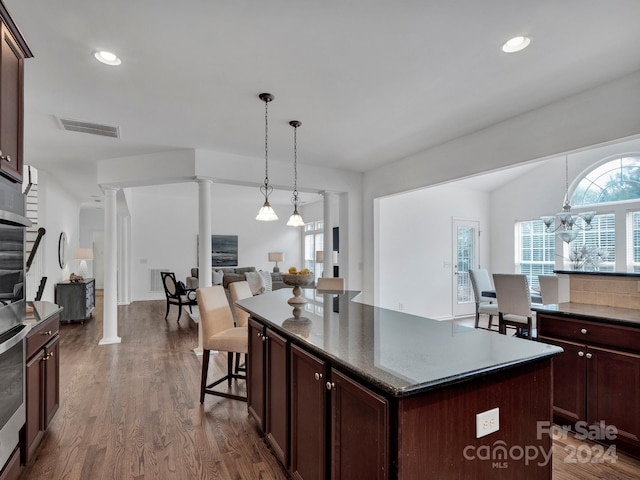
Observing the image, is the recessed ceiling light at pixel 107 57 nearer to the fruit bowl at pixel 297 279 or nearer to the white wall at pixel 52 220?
the fruit bowl at pixel 297 279

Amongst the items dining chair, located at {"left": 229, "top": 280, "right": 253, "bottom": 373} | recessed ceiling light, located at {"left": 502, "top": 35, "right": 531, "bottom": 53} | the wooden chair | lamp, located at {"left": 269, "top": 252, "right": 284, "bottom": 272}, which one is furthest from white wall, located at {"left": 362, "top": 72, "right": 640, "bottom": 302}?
lamp, located at {"left": 269, "top": 252, "right": 284, "bottom": 272}

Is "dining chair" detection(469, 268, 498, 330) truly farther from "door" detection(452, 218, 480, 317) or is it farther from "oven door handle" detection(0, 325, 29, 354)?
"oven door handle" detection(0, 325, 29, 354)

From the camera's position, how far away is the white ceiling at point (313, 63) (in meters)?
1.95

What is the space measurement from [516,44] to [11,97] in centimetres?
292

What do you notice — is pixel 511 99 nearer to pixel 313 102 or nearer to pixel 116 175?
pixel 313 102

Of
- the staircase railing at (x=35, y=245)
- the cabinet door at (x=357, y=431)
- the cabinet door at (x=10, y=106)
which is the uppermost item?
the cabinet door at (x=10, y=106)

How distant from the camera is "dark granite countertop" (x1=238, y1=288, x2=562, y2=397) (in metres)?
1.22

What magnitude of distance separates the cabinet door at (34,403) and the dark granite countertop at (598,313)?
3589mm

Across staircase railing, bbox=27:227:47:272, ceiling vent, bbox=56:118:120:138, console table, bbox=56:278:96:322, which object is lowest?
console table, bbox=56:278:96:322

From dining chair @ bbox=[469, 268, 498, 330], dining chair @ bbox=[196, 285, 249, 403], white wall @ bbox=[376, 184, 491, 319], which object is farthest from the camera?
white wall @ bbox=[376, 184, 491, 319]

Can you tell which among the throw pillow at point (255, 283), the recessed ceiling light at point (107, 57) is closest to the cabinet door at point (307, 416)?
the recessed ceiling light at point (107, 57)

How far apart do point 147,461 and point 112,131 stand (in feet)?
10.6

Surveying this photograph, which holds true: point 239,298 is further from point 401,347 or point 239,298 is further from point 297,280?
point 401,347

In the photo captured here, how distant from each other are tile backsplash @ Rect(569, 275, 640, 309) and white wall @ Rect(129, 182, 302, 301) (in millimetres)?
6755
